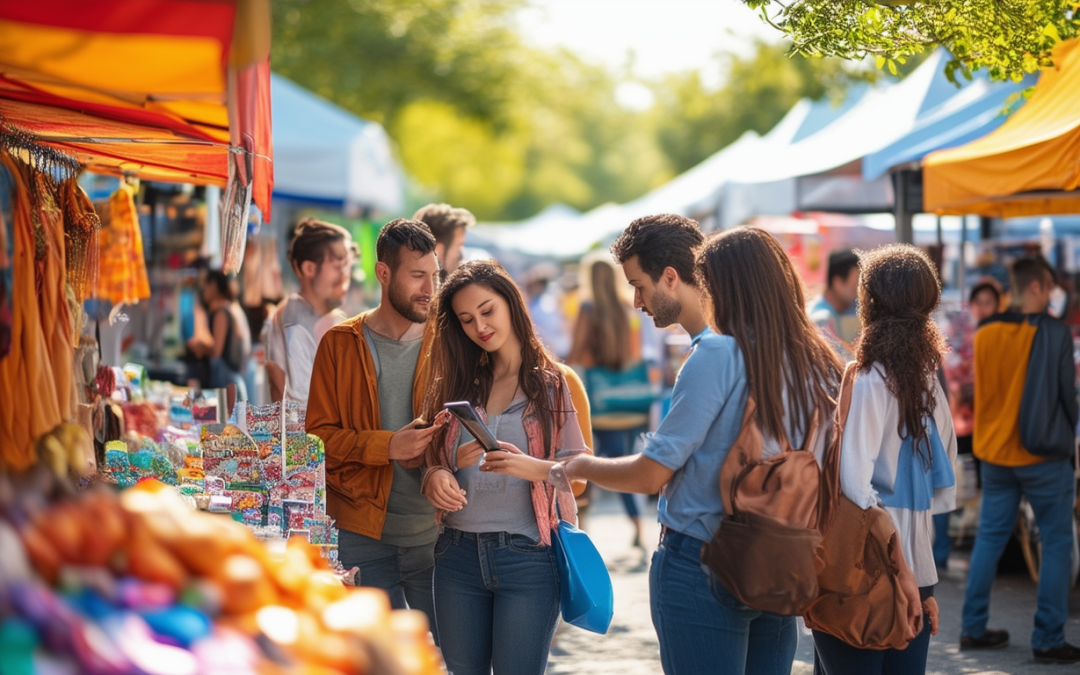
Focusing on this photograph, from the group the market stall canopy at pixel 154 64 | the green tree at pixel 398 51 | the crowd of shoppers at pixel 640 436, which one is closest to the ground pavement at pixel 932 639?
the crowd of shoppers at pixel 640 436

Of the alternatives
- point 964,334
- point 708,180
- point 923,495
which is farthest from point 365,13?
point 923,495

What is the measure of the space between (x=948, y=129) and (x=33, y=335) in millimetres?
6724

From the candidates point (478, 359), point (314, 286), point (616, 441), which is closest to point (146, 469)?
point (478, 359)

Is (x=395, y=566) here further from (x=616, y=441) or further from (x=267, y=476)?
(x=616, y=441)

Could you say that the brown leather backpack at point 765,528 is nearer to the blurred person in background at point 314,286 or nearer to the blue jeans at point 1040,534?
the blurred person in background at point 314,286

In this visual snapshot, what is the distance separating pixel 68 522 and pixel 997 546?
5.56 meters

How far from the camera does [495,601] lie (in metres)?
3.72

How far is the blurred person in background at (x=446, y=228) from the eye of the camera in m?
5.39

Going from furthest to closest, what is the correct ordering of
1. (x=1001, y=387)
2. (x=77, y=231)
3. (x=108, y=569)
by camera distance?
(x=1001, y=387), (x=77, y=231), (x=108, y=569)

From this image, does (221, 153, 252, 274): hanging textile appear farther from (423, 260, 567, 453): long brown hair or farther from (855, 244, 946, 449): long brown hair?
(855, 244, 946, 449): long brown hair

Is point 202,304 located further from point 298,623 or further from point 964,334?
point 298,623

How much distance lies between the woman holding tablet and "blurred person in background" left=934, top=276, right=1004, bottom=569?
16.3ft

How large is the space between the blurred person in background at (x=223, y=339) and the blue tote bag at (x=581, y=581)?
16.1 ft

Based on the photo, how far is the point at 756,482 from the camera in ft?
9.96
